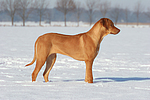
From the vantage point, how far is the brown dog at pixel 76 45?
19.5 ft

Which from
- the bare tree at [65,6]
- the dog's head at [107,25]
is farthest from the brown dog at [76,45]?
the bare tree at [65,6]

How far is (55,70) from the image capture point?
8.63 metres

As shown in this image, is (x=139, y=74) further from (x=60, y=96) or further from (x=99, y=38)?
(x=60, y=96)

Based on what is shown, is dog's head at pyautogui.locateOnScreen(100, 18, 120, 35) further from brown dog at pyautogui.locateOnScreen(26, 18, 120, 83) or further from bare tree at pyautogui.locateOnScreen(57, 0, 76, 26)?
bare tree at pyautogui.locateOnScreen(57, 0, 76, 26)

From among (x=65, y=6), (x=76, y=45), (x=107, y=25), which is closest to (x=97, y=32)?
(x=107, y=25)

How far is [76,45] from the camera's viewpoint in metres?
6.06

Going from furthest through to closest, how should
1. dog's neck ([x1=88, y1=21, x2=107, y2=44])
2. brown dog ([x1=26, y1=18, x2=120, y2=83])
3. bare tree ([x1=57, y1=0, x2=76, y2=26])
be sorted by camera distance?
1. bare tree ([x1=57, y1=0, x2=76, y2=26])
2. dog's neck ([x1=88, y1=21, x2=107, y2=44])
3. brown dog ([x1=26, y1=18, x2=120, y2=83])

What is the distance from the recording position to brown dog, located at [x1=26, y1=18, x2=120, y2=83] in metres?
5.94

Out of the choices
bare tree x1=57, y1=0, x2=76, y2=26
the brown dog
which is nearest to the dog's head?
the brown dog

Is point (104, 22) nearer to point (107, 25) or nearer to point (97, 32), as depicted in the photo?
point (107, 25)

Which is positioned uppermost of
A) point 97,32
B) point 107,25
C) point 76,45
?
point 107,25

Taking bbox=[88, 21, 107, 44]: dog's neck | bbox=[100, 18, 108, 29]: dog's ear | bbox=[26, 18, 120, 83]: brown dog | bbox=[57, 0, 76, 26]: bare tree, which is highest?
bbox=[57, 0, 76, 26]: bare tree

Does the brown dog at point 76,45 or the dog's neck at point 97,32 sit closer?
the brown dog at point 76,45

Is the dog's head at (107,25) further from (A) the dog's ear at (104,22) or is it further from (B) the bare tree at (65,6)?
(B) the bare tree at (65,6)
